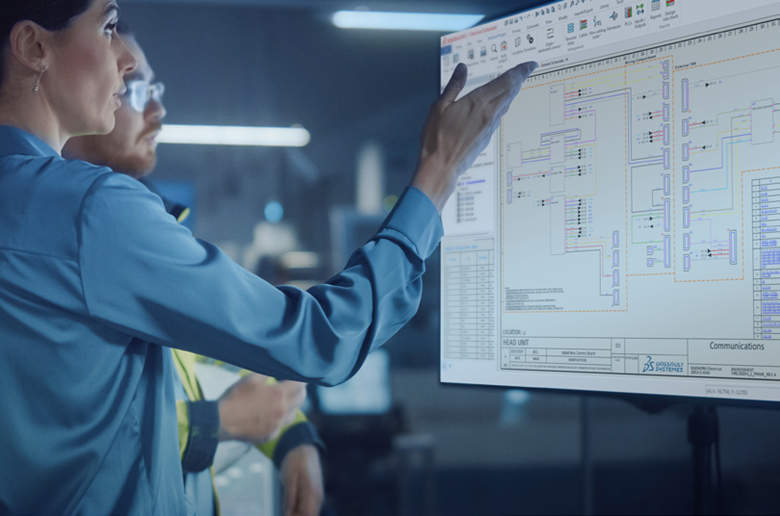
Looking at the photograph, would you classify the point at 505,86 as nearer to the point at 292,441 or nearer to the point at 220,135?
the point at 292,441

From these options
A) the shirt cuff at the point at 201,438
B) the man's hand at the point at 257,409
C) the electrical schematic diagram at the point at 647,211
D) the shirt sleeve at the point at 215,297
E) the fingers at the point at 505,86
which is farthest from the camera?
the man's hand at the point at 257,409

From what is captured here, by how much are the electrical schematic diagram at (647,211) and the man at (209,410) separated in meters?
0.48

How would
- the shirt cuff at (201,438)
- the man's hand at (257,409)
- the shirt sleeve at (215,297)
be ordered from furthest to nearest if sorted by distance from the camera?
the man's hand at (257,409), the shirt cuff at (201,438), the shirt sleeve at (215,297)

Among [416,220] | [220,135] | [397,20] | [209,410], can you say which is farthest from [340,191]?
[416,220]

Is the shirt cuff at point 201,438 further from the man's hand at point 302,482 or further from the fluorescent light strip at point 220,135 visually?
the fluorescent light strip at point 220,135

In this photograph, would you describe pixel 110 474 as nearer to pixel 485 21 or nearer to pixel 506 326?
pixel 506 326

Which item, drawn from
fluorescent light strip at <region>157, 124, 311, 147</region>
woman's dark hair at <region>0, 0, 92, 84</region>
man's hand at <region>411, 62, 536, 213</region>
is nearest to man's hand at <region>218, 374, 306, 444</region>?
man's hand at <region>411, 62, 536, 213</region>

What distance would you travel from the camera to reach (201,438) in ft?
3.10

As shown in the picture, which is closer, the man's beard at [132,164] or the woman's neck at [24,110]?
the woman's neck at [24,110]

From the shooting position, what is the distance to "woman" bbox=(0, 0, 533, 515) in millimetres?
557

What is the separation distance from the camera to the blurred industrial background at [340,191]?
5.16 feet

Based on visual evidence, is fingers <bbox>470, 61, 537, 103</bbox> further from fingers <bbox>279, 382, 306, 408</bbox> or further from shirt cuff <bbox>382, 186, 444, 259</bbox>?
fingers <bbox>279, 382, 306, 408</bbox>

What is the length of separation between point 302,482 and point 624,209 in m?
0.79

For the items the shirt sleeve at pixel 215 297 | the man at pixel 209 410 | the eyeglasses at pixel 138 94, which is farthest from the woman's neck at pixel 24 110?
the eyeglasses at pixel 138 94
